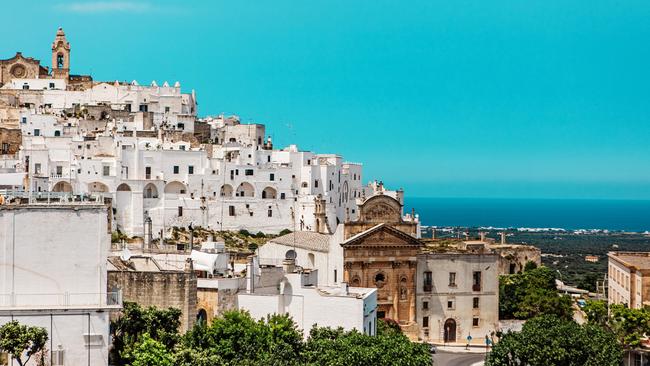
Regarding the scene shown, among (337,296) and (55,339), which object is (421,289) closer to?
(337,296)

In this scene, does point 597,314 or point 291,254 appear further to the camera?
point 291,254

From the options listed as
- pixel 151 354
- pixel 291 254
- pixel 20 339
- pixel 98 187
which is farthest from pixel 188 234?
pixel 20 339

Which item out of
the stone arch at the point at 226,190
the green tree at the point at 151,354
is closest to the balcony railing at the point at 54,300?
the green tree at the point at 151,354

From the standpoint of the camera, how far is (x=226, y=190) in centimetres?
9156

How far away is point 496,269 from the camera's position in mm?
64062

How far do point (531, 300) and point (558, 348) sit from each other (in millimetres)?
20844

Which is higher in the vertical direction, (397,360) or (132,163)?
(132,163)

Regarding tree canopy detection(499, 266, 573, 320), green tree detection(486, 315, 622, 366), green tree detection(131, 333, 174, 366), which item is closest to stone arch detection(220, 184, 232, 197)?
tree canopy detection(499, 266, 573, 320)

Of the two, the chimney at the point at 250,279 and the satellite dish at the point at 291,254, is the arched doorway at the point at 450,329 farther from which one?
the chimney at the point at 250,279

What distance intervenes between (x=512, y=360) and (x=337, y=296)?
7795 mm

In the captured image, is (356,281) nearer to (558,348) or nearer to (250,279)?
(250,279)

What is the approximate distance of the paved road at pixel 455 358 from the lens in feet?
181

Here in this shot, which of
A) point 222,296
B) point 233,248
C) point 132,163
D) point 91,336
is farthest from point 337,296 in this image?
point 132,163

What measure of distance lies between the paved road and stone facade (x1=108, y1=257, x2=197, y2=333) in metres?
17.0
